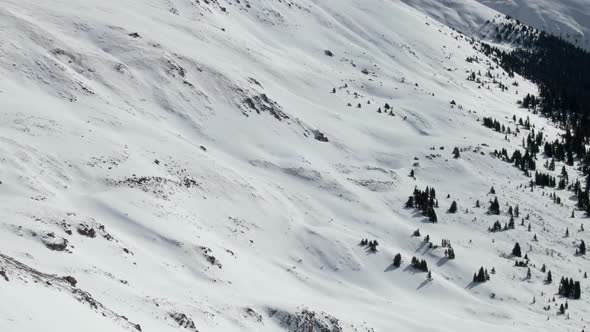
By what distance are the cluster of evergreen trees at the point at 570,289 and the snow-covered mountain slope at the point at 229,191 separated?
1.14 m

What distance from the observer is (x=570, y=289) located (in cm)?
6059

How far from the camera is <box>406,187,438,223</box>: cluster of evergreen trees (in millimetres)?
72012

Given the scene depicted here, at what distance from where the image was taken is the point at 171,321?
33.2 meters

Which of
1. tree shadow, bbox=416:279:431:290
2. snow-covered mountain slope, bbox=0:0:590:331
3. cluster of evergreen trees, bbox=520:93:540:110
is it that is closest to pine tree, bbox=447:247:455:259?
snow-covered mountain slope, bbox=0:0:590:331

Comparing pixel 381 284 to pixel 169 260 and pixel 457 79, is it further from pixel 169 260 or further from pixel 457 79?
pixel 457 79

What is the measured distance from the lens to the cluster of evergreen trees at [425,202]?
236 ft

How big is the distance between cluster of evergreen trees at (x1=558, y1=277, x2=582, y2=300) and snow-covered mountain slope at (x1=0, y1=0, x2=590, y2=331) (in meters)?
1.14

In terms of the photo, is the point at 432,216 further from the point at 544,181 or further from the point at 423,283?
the point at 544,181

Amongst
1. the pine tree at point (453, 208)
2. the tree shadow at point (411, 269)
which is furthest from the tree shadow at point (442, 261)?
the pine tree at point (453, 208)

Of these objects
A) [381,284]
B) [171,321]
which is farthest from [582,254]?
[171,321]

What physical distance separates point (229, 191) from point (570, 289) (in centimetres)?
3555

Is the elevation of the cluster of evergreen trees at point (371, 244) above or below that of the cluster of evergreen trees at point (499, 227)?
below

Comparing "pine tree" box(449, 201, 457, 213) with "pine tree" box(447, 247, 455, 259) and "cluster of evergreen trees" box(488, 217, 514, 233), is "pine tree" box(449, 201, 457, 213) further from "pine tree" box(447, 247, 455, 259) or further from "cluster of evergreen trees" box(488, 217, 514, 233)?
"pine tree" box(447, 247, 455, 259)

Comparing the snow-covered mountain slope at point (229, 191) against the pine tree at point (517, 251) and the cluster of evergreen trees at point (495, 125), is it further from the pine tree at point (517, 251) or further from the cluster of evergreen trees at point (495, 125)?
the cluster of evergreen trees at point (495, 125)
